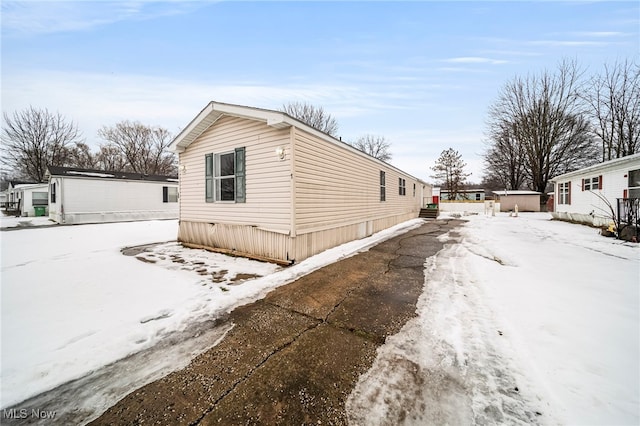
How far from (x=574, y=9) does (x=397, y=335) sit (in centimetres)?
1322

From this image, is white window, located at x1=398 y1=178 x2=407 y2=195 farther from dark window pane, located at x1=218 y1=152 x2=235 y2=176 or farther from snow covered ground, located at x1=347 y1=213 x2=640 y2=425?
dark window pane, located at x1=218 y1=152 x2=235 y2=176

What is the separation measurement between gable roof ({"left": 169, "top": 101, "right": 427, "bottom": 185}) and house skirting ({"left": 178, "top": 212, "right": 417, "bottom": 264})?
2693mm

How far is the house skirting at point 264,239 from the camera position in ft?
19.0

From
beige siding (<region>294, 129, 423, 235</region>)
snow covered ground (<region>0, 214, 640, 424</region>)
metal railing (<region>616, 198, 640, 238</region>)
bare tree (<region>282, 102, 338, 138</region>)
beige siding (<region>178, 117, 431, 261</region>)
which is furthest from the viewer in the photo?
bare tree (<region>282, 102, 338, 138</region>)

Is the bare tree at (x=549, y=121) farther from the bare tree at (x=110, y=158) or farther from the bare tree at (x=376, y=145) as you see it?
the bare tree at (x=110, y=158)

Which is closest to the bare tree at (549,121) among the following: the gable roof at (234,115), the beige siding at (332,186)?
the beige siding at (332,186)

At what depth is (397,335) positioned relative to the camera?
277 centimetres

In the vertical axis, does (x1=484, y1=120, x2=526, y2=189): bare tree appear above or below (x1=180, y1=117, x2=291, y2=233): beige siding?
above

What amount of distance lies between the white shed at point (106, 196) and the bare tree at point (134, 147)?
43.2 ft

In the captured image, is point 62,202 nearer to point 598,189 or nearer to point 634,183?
point 634,183

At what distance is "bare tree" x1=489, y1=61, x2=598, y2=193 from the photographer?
22391mm

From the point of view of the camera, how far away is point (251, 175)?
6527 mm

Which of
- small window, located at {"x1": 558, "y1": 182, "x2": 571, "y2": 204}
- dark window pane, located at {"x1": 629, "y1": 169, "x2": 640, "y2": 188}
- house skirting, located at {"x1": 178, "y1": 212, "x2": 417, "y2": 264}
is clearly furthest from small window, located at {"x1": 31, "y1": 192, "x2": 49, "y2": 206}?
small window, located at {"x1": 558, "y1": 182, "x2": 571, "y2": 204}

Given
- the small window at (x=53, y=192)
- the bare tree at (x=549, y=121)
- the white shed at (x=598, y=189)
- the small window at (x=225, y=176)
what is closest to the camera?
the small window at (x=225, y=176)
